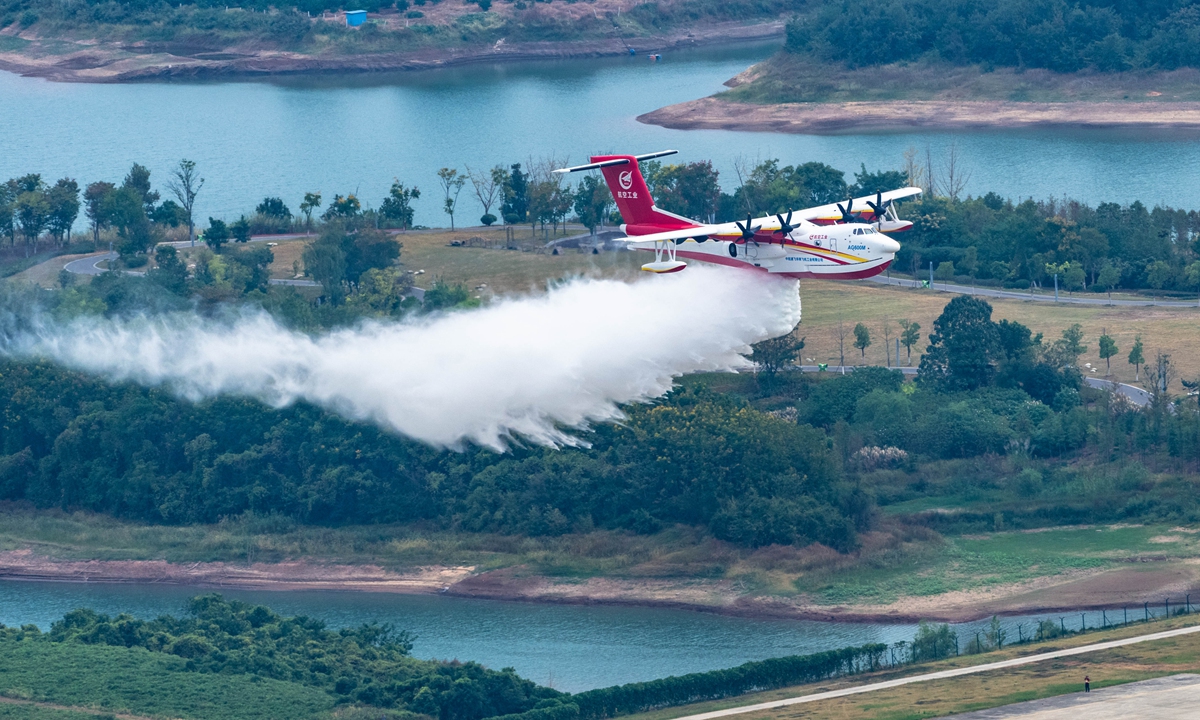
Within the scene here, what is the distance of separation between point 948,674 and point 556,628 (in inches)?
614

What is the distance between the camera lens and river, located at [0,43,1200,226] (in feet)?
409

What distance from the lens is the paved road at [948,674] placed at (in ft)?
167

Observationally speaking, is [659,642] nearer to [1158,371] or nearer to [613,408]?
[613,408]

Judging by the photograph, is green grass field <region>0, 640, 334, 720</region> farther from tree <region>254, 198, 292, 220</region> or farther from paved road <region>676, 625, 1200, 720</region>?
tree <region>254, 198, 292, 220</region>

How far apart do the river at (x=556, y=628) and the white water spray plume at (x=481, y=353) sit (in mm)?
8025

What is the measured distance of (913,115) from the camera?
141m

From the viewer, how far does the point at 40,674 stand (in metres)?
53.9

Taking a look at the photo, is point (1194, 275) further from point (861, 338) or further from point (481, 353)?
point (481, 353)

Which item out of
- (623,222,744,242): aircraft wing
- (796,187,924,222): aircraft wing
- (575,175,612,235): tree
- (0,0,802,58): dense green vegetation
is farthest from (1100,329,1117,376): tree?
(0,0,802,58): dense green vegetation

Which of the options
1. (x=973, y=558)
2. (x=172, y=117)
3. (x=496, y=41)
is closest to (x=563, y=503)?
(x=973, y=558)

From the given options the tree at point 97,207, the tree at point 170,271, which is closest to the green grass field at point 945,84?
the tree at point 97,207

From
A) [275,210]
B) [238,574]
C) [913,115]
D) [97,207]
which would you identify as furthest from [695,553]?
[913,115]

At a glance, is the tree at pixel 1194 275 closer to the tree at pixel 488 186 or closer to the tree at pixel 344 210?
the tree at pixel 488 186

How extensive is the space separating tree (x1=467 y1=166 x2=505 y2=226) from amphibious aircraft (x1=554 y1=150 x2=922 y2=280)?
1910 inches
